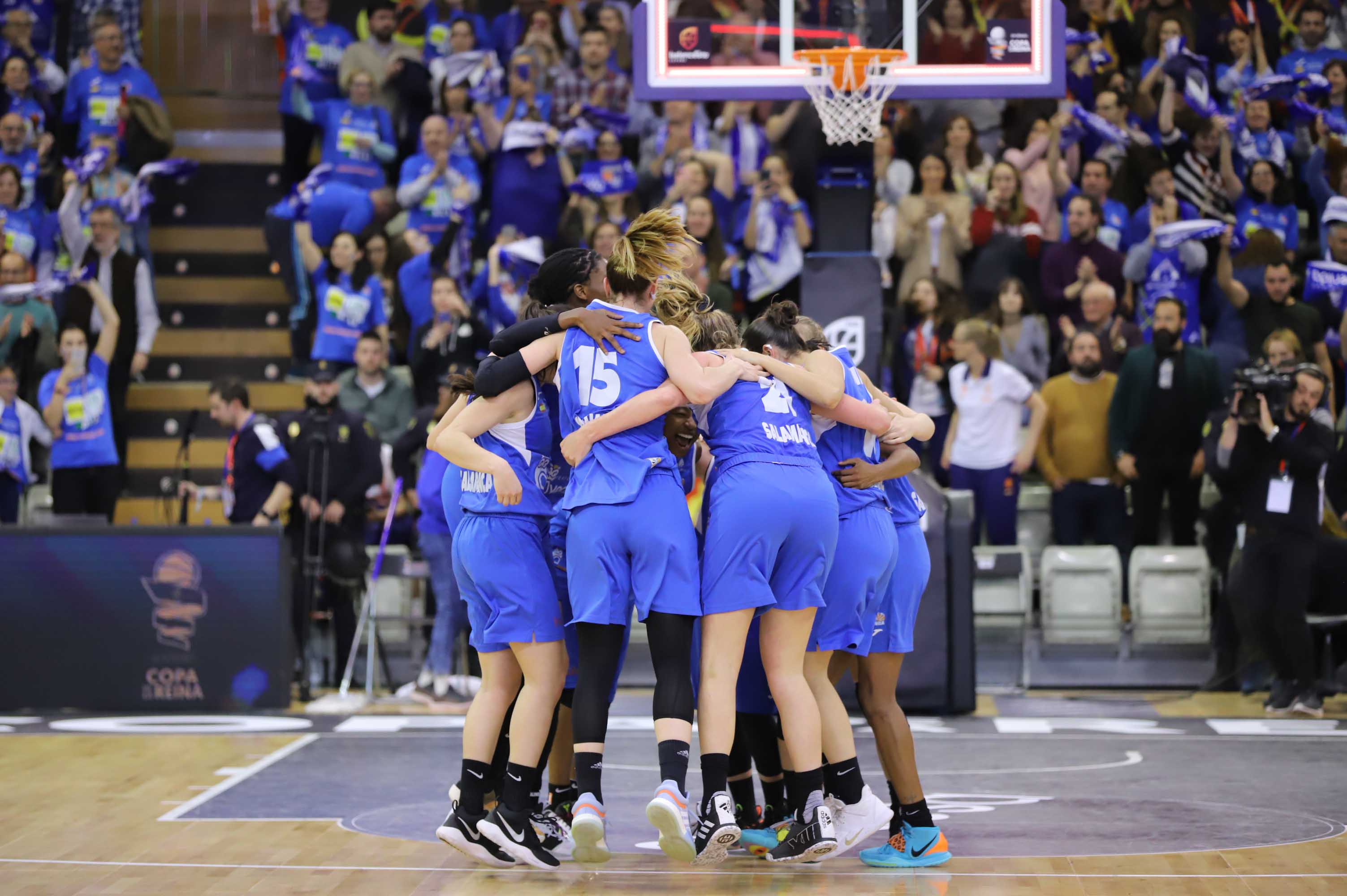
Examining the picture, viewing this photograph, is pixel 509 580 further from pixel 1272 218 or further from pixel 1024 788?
pixel 1272 218

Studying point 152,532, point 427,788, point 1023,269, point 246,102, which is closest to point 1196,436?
point 1023,269

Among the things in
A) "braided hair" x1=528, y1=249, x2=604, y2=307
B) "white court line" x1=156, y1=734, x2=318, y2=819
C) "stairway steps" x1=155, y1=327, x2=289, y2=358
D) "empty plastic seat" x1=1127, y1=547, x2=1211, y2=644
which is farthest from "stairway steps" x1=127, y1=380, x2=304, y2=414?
"braided hair" x1=528, y1=249, x2=604, y2=307

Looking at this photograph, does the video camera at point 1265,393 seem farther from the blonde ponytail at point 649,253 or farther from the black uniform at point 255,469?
the black uniform at point 255,469

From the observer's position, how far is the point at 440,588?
10.4m

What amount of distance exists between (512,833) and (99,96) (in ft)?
34.7

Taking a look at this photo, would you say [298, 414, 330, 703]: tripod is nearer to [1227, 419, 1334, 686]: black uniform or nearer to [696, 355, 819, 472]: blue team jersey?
[696, 355, 819, 472]: blue team jersey

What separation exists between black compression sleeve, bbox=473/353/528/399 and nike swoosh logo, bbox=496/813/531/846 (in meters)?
1.47

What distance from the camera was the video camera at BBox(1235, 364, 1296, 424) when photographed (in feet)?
32.0

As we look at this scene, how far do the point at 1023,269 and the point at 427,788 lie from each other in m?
6.97

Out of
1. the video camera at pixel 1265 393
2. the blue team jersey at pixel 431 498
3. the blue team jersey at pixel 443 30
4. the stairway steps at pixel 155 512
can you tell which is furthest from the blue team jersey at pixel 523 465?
the blue team jersey at pixel 443 30

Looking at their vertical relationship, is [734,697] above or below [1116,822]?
above

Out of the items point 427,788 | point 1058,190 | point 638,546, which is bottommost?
point 427,788

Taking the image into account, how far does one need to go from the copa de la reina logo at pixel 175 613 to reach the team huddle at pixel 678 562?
451 cm

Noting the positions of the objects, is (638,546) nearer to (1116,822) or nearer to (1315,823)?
(1116,822)
